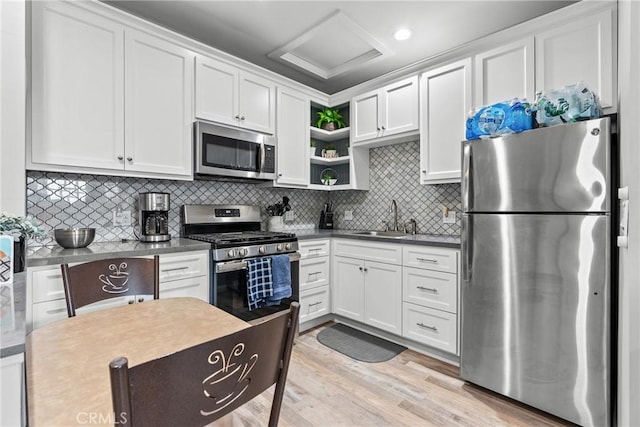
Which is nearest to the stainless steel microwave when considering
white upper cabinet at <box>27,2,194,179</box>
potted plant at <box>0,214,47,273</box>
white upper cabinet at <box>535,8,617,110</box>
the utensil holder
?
white upper cabinet at <box>27,2,194,179</box>

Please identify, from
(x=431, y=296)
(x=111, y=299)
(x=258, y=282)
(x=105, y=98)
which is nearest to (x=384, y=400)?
(x=431, y=296)

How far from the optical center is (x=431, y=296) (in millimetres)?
2371

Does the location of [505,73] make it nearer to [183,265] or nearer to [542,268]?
[542,268]

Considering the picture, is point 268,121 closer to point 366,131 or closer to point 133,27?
point 366,131

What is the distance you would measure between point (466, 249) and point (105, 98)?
2.54 m

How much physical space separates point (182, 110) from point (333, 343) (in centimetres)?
222

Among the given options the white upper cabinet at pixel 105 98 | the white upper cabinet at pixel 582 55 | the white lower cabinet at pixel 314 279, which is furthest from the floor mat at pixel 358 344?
the white upper cabinet at pixel 582 55

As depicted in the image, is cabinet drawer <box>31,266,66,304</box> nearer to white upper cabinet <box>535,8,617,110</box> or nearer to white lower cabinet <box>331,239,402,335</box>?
white lower cabinet <box>331,239,402,335</box>

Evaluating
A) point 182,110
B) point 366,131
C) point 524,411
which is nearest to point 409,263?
point 524,411

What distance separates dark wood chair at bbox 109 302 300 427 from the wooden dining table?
0.05 meters

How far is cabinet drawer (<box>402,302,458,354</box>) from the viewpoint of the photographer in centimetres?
227

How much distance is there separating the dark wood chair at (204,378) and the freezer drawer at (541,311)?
65.7 inches

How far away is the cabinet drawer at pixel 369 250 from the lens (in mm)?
2582

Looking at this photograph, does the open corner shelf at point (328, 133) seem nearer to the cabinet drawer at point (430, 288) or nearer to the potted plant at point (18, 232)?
the cabinet drawer at point (430, 288)
